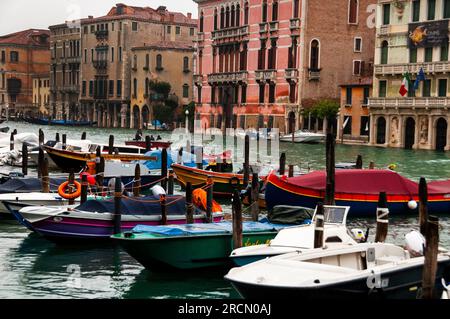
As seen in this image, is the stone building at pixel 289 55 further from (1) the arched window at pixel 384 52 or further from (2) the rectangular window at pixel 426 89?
(2) the rectangular window at pixel 426 89

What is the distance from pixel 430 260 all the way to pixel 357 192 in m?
8.99

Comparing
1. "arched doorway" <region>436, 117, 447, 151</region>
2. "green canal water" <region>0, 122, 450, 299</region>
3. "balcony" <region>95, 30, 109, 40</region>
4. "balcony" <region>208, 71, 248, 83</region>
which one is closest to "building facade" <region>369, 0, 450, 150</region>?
"arched doorway" <region>436, 117, 447, 151</region>

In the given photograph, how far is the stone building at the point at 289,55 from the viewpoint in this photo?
48469 millimetres

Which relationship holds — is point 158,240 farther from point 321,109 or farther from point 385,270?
point 321,109

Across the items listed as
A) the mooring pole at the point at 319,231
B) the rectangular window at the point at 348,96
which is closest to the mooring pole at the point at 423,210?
the mooring pole at the point at 319,231

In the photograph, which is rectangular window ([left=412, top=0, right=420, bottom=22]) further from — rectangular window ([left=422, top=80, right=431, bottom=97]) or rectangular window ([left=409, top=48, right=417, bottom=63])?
rectangular window ([left=422, top=80, right=431, bottom=97])

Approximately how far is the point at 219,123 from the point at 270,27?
8.07 meters

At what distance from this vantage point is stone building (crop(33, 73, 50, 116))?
90938 millimetres

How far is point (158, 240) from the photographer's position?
1275cm

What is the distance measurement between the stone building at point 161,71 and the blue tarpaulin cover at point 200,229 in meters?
54.8

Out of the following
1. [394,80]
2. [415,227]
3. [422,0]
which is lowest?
[415,227]

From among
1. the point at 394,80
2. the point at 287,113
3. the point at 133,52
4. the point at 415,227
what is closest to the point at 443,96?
the point at 394,80

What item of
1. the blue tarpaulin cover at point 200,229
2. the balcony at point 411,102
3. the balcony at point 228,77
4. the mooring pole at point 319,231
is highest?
the balcony at point 228,77

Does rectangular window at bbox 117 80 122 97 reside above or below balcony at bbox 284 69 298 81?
below
